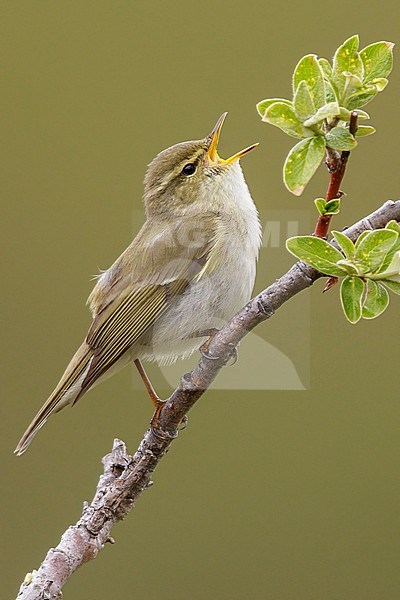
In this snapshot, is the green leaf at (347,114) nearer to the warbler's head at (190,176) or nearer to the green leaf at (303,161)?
the green leaf at (303,161)

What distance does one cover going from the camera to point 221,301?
2.88 ft

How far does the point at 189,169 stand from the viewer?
3.23ft

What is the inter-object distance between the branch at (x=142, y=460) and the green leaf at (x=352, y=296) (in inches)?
2.5

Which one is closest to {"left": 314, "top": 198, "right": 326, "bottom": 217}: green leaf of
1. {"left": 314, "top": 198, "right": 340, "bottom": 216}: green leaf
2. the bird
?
{"left": 314, "top": 198, "right": 340, "bottom": 216}: green leaf

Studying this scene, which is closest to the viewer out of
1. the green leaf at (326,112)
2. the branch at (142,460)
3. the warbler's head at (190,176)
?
the green leaf at (326,112)

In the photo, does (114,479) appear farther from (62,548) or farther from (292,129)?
(292,129)

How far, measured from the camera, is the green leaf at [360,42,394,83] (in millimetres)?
378

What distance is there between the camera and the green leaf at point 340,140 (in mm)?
378

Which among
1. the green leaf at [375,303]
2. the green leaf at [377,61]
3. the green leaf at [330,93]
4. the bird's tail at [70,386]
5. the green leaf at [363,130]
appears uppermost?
the bird's tail at [70,386]

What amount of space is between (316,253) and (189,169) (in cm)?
61

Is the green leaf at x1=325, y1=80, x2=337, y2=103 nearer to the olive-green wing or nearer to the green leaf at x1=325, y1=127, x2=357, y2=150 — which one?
the green leaf at x1=325, y1=127, x2=357, y2=150

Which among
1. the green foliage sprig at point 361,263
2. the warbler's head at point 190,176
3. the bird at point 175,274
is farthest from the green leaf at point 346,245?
the warbler's head at point 190,176

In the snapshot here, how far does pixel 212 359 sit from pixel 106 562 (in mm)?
1368

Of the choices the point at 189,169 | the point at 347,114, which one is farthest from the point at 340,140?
the point at 189,169
